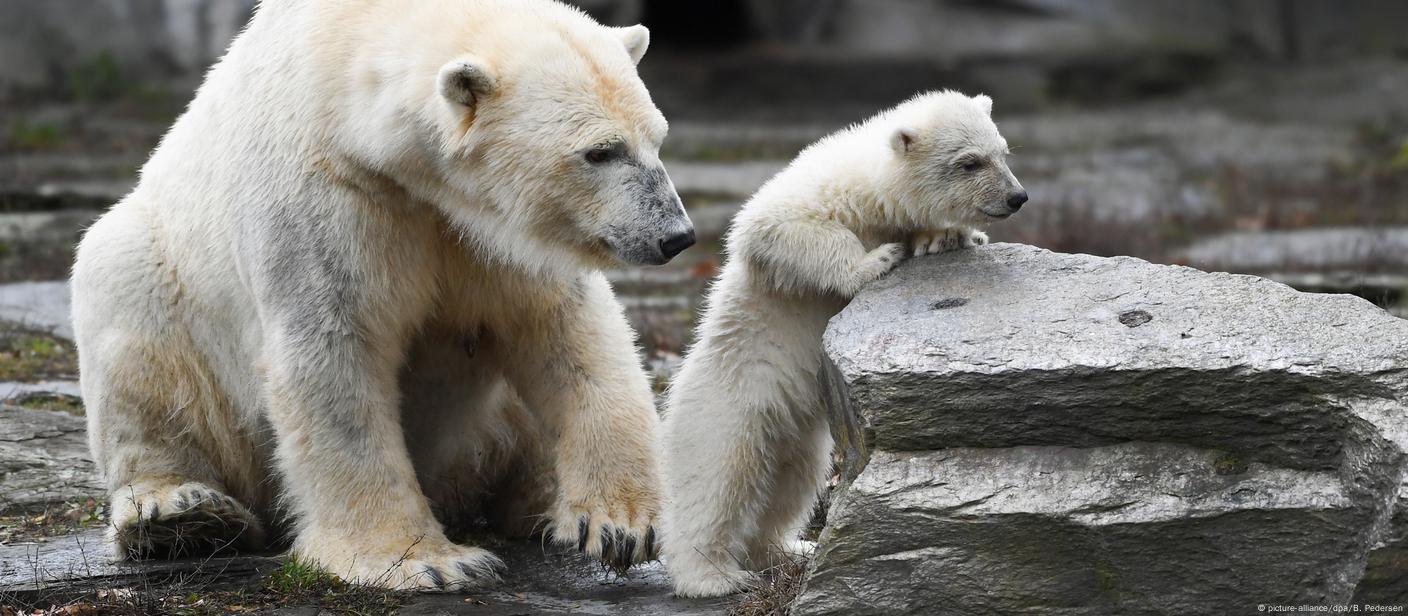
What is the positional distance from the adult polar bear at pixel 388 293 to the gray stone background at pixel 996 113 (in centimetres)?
192

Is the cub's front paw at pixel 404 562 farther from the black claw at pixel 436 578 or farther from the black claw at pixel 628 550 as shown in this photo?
the black claw at pixel 628 550

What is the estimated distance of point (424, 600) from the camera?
14.4 feet

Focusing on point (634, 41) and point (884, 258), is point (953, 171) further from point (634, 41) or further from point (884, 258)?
point (634, 41)

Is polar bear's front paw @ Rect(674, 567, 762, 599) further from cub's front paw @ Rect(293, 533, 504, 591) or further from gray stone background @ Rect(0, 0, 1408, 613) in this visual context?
gray stone background @ Rect(0, 0, 1408, 613)

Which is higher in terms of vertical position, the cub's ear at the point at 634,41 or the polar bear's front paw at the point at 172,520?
the cub's ear at the point at 634,41

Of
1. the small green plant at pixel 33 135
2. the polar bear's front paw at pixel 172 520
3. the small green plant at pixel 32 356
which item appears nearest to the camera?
the polar bear's front paw at pixel 172 520

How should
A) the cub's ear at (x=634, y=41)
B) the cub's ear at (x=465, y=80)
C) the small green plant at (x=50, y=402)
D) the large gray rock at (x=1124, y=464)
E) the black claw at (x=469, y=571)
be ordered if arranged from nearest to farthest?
the large gray rock at (x=1124, y=464)
the cub's ear at (x=465, y=80)
the black claw at (x=469, y=571)
the cub's ear at (x=634, y=41)
the small green plant at (x=50, y=402)

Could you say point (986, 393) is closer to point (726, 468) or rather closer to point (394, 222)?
point (726, 468)

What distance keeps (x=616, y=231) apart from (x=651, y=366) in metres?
3.12

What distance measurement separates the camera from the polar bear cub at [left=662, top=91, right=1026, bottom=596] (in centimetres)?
423

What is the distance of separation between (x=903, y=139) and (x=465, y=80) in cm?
119

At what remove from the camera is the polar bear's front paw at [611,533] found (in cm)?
469

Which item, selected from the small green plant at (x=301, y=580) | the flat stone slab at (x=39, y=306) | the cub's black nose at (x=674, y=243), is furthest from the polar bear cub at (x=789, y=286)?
the flat stone slab at (x=39, y=306)

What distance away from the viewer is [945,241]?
4324mm
